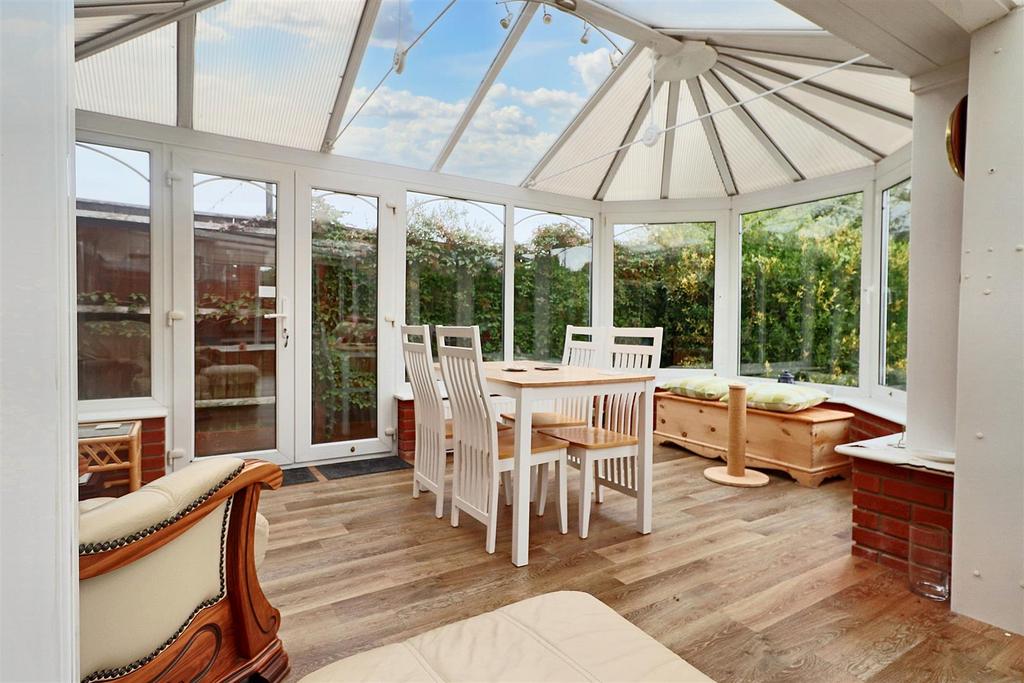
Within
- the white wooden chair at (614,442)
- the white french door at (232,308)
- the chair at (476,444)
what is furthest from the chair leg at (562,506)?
the white french door at (232,308)

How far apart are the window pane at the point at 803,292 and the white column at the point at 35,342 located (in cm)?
488

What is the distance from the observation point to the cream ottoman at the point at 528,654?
0.96 metres

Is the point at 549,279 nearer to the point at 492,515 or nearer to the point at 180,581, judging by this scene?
the point at 492,515

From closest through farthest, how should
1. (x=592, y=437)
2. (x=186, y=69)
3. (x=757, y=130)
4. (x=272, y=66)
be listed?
(x=592, y=437)
(x=186, y=69)
(x=272, y=66)
(x=757, y=130)

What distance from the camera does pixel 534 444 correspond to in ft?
9.38

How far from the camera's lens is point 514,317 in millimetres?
5121

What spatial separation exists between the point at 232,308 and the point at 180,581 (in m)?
2.93

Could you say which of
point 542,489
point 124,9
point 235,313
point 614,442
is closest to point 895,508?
point 614,442

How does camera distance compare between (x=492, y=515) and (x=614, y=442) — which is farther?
(x=614, y=442)

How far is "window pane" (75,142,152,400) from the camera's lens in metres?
3.40

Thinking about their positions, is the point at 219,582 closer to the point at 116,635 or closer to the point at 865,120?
the point at 116,635

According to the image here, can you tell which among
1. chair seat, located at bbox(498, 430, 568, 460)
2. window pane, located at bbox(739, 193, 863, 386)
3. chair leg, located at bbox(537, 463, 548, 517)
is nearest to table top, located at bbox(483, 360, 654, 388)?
chair seat, located at bbox(498, 430, 568, 460)

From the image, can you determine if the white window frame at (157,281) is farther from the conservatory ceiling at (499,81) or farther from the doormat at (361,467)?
the doormat at (361,467)

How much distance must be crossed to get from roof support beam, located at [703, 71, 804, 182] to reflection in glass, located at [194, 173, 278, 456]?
3281 mm
